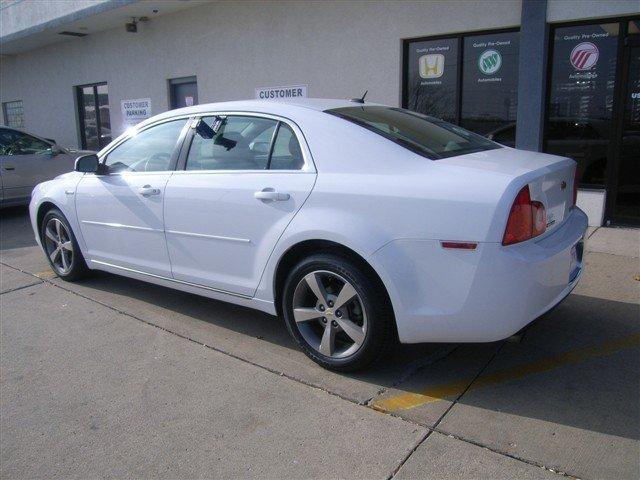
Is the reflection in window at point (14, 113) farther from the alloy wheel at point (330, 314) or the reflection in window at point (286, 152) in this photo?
the alloy wheel at point (330, 314)

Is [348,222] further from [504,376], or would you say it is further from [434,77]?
[434,77]

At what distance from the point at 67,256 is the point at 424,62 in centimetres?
569

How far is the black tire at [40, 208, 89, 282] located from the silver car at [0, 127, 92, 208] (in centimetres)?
394

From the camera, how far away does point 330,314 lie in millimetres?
3348

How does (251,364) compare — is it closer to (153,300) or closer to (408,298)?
(408,298)

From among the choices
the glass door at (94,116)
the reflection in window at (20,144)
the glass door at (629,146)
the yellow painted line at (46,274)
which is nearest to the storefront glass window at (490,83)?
the glass door at (629,146)

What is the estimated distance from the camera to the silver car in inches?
351

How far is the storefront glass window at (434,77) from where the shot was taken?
8.09m

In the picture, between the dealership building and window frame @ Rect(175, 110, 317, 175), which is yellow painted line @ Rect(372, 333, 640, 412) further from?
the dealership building

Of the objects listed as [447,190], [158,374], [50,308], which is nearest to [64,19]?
[50,308]

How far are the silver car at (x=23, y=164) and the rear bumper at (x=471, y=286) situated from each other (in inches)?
314

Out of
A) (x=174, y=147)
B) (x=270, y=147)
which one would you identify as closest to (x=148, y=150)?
(x=174, y=147)

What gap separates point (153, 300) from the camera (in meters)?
4.91

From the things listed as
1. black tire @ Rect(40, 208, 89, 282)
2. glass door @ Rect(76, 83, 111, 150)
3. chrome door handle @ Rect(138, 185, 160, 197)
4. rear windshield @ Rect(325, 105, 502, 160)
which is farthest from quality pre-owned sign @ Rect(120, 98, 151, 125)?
rear windshield @ Rect(325, 105, 502, 160)
